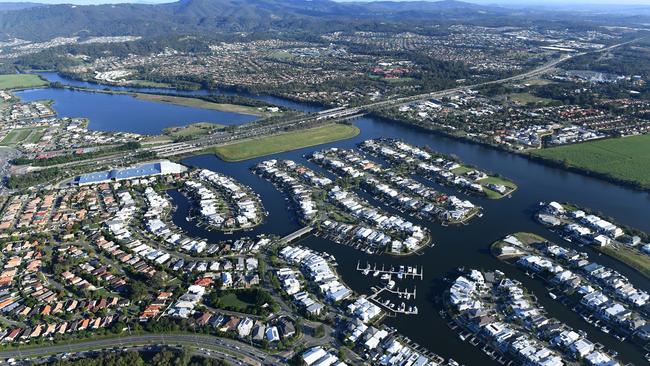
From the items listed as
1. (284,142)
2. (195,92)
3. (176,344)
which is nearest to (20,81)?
(195,92)

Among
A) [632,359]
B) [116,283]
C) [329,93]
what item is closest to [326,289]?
[116,283]

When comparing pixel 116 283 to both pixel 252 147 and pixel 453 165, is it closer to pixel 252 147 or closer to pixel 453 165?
pixel 252 147

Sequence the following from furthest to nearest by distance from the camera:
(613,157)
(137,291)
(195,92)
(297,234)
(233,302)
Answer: (195,92) < (613,157) < (297,234) < (137,291) < (233,302)

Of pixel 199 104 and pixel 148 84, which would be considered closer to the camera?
pixel 199 104

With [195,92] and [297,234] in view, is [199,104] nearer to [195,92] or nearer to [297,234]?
[195,92]

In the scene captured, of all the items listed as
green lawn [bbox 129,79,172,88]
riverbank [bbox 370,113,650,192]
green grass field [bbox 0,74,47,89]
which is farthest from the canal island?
green grass field [bbox 0,74,47,89]

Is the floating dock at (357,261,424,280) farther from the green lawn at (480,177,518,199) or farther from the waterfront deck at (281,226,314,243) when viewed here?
the green lawn at (480,177,518,199)
